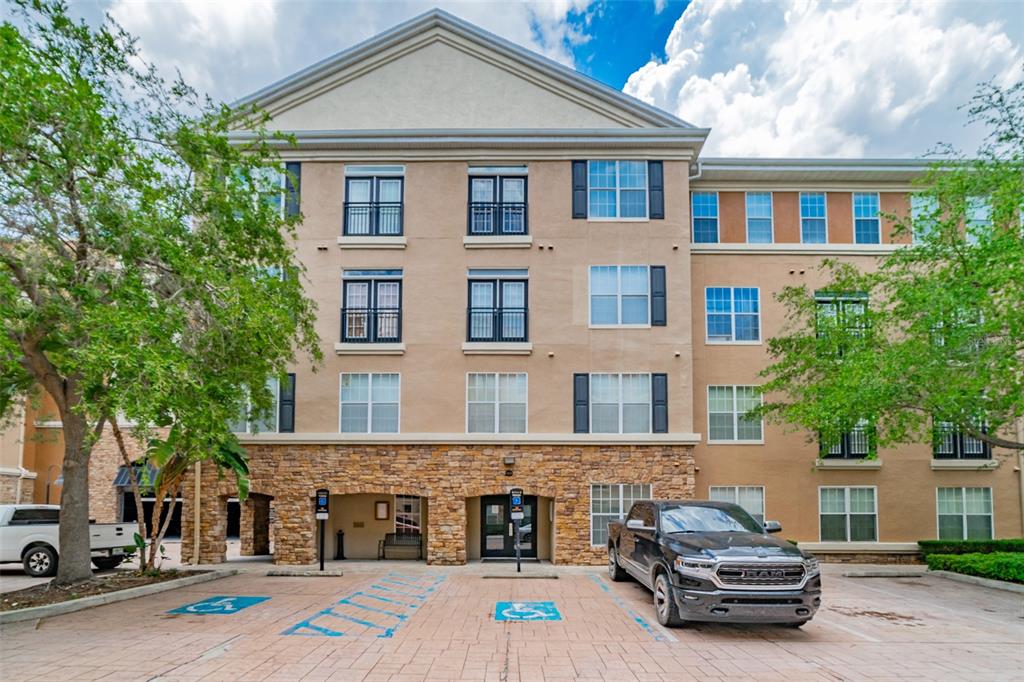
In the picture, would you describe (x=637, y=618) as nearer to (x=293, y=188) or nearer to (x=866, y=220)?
(x=293, y=188)

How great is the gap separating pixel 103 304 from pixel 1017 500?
22.8m

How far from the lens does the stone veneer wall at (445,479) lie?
1809 centimetres

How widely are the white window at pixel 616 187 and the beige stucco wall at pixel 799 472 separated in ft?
10.7

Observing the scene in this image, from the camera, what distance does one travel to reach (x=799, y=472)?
19531 mm

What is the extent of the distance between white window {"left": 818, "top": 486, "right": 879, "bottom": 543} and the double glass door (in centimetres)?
787

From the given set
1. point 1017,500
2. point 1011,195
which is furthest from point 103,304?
point 1017,500

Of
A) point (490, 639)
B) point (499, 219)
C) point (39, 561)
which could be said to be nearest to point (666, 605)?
point (490, 639)

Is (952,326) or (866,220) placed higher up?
(866,220)

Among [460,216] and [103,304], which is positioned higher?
[460,216]

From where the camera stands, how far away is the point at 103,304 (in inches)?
440

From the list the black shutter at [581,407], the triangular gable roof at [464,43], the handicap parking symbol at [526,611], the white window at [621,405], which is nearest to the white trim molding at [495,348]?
the black shutter at [581,407]

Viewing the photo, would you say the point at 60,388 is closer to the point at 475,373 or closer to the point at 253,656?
the point at 253,656

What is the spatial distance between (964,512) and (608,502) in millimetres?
10185

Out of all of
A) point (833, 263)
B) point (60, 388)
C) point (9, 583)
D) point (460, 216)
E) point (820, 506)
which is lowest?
point (9, 583)
